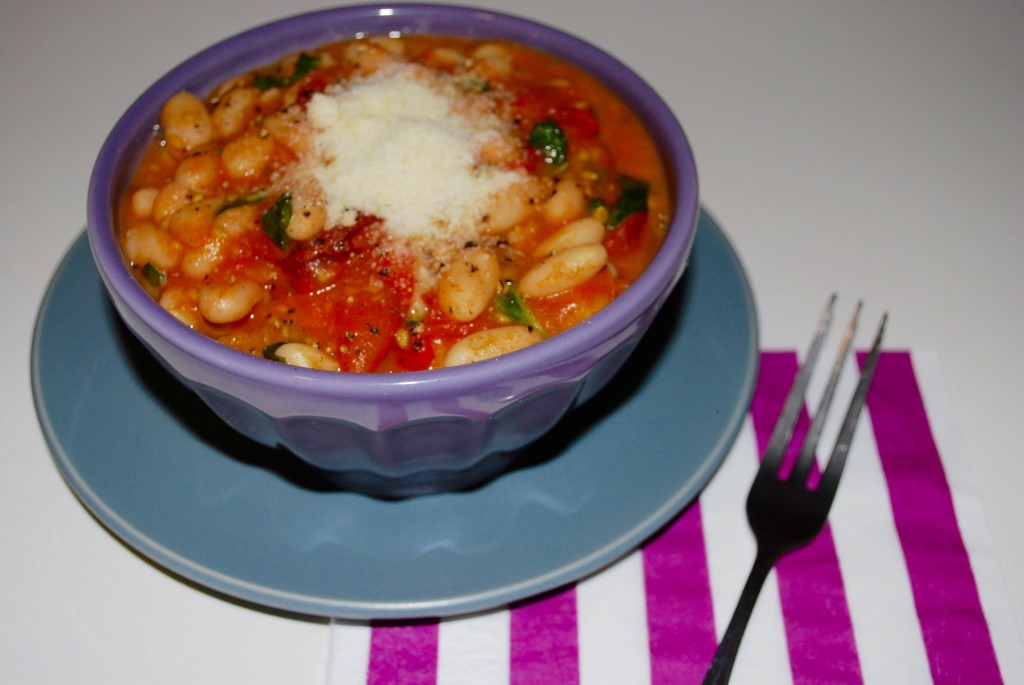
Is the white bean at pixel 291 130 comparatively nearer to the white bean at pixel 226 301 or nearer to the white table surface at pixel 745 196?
the white bean at pixel 226 301

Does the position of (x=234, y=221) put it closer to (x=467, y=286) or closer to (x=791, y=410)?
(x=467, y=286)

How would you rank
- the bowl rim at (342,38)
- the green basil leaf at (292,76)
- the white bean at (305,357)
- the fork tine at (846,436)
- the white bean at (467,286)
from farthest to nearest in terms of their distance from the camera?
the green basil leaf at (292,76)
the fork tine at (846,436)
the white bean at (467,286)
the white bean at (305,357)
the bowl rim at (342,38)

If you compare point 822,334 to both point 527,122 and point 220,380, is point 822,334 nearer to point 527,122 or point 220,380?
point 527,122

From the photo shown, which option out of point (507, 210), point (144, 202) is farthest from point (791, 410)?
point (144, 202)

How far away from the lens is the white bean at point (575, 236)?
2.20 metres

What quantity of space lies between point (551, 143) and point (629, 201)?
256 millimetres

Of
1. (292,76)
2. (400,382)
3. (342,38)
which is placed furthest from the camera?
(342,38)

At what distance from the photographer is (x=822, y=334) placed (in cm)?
267

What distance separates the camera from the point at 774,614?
2227 mm

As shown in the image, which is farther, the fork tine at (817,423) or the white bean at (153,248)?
the fork tine at (817,423)

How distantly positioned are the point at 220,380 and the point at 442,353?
47cm

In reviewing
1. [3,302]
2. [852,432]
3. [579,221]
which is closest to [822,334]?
[852,432]

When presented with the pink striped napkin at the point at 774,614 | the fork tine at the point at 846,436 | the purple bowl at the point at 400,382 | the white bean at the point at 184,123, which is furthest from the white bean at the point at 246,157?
the fork tine at the point at 846,436

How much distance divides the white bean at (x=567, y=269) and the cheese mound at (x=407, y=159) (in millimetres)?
199
